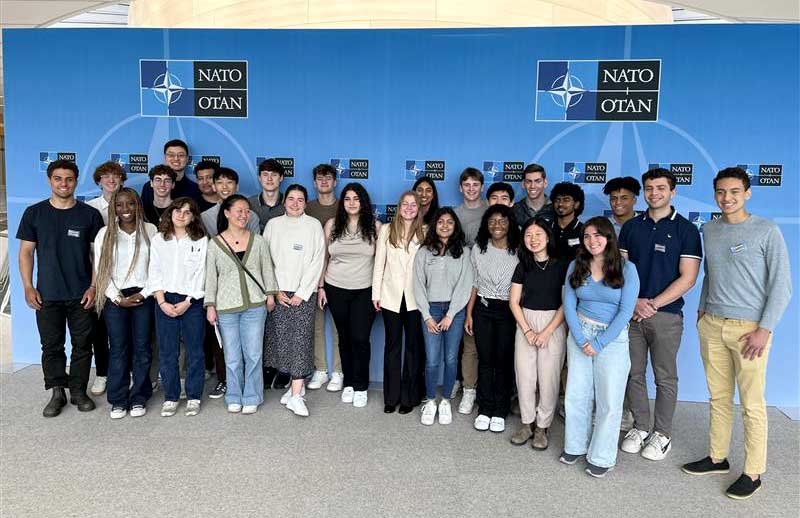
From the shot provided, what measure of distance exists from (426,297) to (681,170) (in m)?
2.30

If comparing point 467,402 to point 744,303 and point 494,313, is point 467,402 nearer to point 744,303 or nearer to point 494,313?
point 494,313

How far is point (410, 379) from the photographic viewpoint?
384 cm

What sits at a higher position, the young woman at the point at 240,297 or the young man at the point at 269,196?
the young man at the point at 269,196

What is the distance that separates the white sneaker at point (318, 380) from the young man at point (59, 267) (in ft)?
5.09

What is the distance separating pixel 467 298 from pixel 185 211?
1.96 meters

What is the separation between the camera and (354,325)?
3920 millimetres

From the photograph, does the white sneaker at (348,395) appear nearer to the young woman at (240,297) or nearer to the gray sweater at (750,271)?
the young woman at (240,297)

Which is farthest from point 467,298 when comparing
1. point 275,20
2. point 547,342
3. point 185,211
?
point 275,20

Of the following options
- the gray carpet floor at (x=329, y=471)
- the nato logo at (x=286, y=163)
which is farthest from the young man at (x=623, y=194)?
the nato logo at (x=286, y=163)

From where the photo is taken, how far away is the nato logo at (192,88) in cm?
451

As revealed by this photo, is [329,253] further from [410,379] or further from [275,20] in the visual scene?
[275,20]

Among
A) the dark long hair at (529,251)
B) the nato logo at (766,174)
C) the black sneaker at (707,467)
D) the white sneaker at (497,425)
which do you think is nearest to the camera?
the black sneaker at (707,467)

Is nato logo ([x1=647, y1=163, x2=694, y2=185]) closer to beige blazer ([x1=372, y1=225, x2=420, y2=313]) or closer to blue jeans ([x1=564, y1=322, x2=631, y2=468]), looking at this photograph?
blue jeans ([x1=564, y1=322, x2=631, y2=468])

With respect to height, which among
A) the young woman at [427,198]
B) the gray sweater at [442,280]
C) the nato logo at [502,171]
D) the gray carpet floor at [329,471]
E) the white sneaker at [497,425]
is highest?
the nato logo at [502,171]
